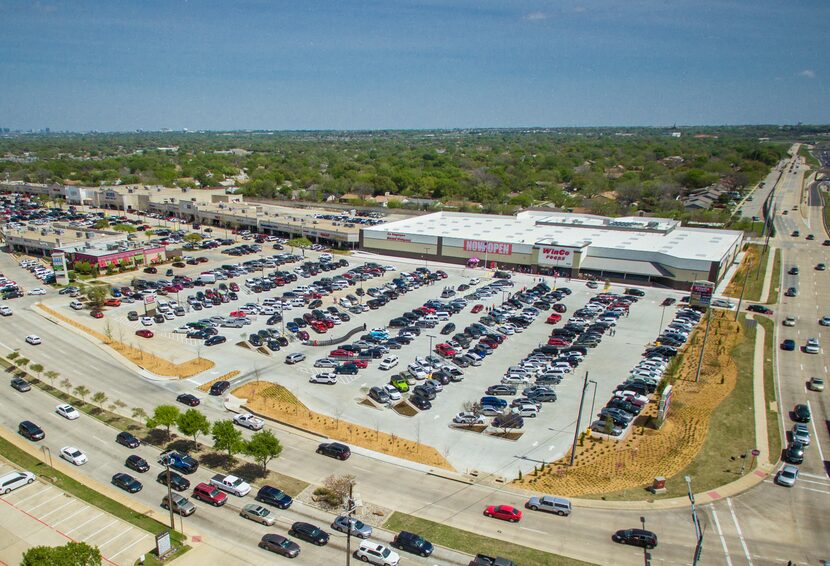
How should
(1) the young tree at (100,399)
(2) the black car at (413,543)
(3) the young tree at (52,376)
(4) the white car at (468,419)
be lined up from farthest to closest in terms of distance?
(3) the young tree at (52,376) < (1) the young tree at (100,399) < (4) the white car at (468,419) < (2) the black car at (413,543)

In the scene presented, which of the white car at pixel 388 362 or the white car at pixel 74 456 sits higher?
the white car at pixel 388 362

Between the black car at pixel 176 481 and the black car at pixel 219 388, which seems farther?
the black car at pixel 219 388

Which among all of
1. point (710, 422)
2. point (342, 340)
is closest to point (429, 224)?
point (342, 340)

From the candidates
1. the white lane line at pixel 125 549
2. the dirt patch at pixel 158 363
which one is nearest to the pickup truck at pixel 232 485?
the white lane line at pixel 125 549

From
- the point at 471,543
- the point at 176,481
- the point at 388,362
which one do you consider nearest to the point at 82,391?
the point at 176,481

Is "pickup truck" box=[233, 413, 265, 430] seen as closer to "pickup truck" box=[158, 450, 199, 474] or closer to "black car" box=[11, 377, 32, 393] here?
"pickup truck" box=[158, 450, 199, 474]

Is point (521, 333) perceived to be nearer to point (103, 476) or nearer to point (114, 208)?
point (103, 476)

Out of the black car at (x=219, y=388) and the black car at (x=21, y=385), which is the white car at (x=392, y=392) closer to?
the black car at (x=219, y=388)
